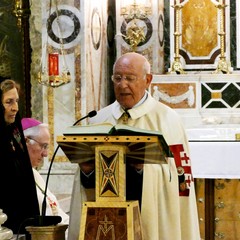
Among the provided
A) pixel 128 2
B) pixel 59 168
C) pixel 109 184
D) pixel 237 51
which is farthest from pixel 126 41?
pixel 109 184

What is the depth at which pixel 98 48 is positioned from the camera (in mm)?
10805

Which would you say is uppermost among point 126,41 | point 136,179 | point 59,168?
point 126,41

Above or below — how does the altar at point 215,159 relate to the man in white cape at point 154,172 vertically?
below

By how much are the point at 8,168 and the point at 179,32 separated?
271 inches

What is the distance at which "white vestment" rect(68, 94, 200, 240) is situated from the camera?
525 cm

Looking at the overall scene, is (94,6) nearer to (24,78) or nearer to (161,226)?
(24,78)

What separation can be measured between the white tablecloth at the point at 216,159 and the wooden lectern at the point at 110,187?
12.4 feet

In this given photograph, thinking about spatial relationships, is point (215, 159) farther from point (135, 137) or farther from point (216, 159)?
point (135, 137)

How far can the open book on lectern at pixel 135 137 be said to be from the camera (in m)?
4.58

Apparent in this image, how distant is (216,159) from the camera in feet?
27.7

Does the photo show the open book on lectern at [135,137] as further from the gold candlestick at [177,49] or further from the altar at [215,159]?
the gold candlestick at [177,49]

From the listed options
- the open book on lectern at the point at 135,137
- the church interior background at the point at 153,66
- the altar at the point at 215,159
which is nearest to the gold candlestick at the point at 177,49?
the church interior background at the point at 153,66

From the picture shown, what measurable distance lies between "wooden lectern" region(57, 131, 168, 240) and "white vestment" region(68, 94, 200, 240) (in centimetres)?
49

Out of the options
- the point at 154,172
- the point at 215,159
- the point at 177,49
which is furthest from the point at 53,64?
the point at 154,172
